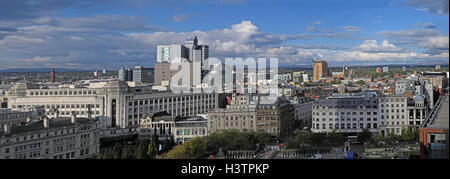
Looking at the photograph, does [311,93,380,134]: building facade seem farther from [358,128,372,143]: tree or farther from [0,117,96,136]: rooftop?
[0,117,96,136]: rooftop

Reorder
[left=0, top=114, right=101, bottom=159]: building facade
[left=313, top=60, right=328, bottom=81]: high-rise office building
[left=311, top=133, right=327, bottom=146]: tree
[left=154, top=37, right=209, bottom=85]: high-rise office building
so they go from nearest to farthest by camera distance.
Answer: [left=0, top=114, right=101, bottom=159]: building facade, [left=311, top=133, right=327, bottom=146]: tree, [left=154, top=37, right=209, bottom=85]: high-rise office building, [left=313, top=60, right=328, bottom=81]: high-rise office building

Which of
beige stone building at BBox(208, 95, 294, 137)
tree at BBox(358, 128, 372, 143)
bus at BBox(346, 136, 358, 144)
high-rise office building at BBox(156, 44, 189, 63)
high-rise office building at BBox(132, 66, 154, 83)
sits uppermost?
high-rise office building at BBox(156, 44, 189, 63)

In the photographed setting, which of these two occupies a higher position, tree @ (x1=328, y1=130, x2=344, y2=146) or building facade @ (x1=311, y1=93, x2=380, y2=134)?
building facade @ (x1=311, y1=93, x2=380, y2=134)

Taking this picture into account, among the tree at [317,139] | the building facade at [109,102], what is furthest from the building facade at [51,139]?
the tree at [317,139]

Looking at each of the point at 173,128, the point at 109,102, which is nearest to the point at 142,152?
the point at 173,128

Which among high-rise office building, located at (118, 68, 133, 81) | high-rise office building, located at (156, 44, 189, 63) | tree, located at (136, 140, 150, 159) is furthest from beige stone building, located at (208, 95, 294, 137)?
high-rise office building, located at (118, 68, 133, 81)

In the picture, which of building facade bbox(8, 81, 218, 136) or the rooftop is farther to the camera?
building facade bbox(8, 81, 218, 136)

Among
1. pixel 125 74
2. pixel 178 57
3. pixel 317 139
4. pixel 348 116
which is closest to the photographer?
pixel 317 139

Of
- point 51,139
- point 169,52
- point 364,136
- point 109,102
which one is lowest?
point 364,136

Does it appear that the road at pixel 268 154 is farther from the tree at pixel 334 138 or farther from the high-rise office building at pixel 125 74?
the high-rise office building at pixel 125 74

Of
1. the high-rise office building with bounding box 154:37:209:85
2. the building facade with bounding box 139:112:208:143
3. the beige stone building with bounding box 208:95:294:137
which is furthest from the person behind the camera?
the high-rise office building with bounding box 154:37:209:85

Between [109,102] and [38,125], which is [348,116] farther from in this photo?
[38,125]
